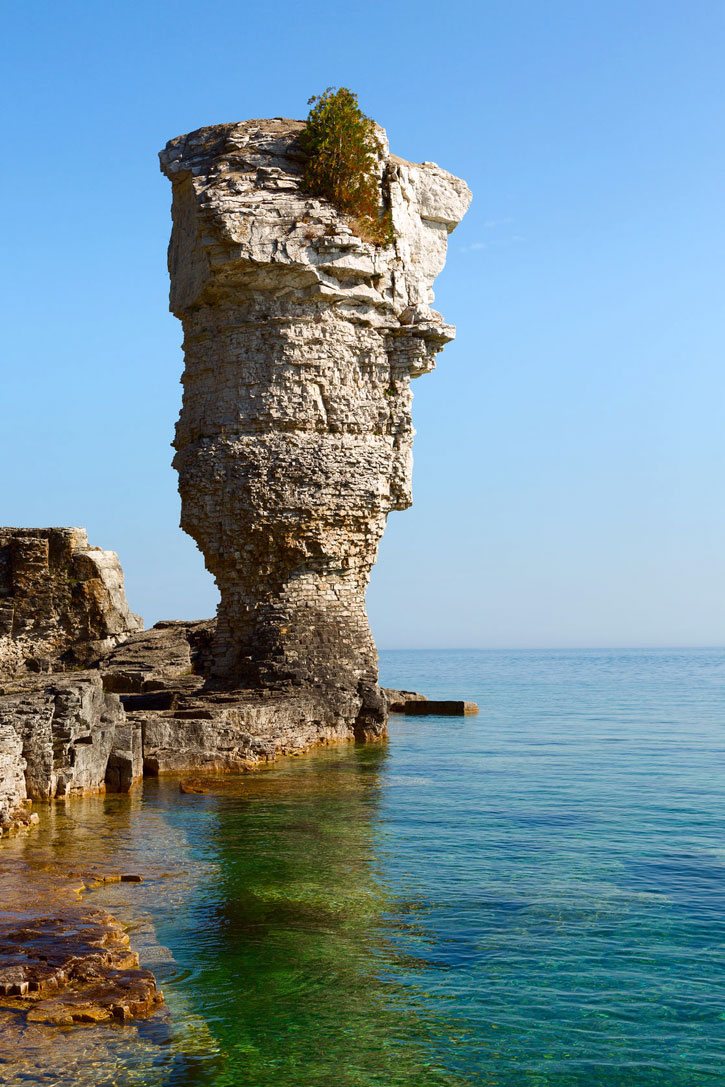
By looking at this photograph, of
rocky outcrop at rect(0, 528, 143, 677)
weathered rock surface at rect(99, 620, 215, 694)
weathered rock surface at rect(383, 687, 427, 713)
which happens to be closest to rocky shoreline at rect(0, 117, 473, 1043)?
weathered rock surface at rect(99, 620, 215, 694)

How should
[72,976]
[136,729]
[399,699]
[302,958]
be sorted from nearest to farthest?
[72,976] → [302,958] → [136,729] → [399,699]

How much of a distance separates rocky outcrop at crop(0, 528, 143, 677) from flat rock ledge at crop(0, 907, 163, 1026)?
49.0 feet

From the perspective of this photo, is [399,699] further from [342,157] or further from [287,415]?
[342,157]

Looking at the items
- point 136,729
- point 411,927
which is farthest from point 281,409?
point 411,927

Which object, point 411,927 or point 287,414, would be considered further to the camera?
point 287,414

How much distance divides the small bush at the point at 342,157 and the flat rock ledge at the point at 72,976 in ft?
42.7

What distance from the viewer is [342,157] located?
16.4m

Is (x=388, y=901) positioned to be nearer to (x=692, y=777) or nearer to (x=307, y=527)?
(x=692, y=777)

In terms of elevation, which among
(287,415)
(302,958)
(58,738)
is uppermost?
(287,415)

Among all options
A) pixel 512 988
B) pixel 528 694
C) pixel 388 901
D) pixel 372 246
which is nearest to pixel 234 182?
pixel 372 246

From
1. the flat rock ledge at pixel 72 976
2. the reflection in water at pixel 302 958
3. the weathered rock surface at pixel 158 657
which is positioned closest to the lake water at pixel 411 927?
the reflection in water at pixel 302 958

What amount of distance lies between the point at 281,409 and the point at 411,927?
10345 millimetres

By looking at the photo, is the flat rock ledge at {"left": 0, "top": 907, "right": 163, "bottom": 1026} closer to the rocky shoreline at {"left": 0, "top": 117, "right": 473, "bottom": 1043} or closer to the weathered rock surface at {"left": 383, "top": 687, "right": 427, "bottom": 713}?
the rocky shoreline at {"left": 0, "top": 117, "right": 473, "bottom": 1043}

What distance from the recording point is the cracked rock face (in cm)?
1569
